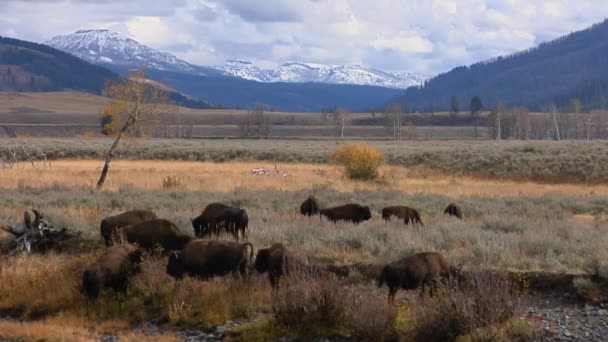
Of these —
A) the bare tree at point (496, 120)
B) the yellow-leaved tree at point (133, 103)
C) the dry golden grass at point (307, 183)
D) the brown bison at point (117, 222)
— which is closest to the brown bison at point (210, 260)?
the brown bison at point (117, 222)

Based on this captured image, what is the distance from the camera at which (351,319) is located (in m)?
10.8

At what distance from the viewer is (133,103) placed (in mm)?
33219

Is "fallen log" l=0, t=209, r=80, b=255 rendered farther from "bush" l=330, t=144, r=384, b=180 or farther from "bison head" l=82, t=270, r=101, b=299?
"bush" l=330, t=144, r=384, b=180

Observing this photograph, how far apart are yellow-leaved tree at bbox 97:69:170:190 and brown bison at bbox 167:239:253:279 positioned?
67.0ft

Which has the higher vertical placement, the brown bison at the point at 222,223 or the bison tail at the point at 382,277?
the brown bison at the point at 222,223

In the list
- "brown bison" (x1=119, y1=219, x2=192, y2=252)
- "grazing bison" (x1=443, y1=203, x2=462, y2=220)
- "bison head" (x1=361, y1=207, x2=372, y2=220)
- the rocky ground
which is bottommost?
the rocky ground

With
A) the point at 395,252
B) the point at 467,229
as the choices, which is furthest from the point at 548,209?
the point at 395,252

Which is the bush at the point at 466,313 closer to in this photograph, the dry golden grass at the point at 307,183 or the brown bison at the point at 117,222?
the brown bison at the point at 117,222

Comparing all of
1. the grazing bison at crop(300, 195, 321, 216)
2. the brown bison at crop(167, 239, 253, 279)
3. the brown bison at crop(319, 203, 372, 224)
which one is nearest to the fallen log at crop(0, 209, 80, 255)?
the brown bison at crop(167, 239, 253, 279)

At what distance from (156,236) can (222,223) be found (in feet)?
6.65

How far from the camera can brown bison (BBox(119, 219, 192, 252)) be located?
47.6ft

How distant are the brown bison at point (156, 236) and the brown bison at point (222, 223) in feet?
5.66

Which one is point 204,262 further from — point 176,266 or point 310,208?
point 310,208

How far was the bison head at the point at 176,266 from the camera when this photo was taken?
12773 mm
